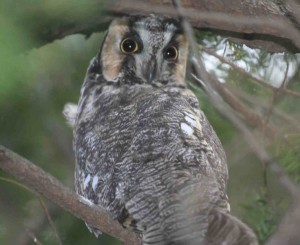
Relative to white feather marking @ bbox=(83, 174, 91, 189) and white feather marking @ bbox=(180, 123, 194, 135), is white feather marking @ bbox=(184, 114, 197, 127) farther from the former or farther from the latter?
white feather marking @ bbox=(83, 174, 91, 189)

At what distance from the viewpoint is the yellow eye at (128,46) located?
2974mm

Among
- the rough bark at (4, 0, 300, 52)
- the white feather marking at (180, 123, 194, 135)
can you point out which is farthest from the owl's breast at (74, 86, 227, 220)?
the rough bark at (4, 0, 300, 52)

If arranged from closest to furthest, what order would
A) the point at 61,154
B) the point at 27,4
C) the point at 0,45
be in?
the point at 0,45 < the point at 27,4 < the point at 61,154

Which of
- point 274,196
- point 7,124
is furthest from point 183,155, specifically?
point 7,124

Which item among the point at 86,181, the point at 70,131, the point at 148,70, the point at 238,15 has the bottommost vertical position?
the point at 70,131

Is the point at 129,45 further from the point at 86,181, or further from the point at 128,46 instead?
the point at 86,181

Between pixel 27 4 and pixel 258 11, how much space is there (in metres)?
1.42

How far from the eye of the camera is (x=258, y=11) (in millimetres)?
2498

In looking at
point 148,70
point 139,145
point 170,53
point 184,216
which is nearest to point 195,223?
point 184,216

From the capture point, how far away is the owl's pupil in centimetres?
298

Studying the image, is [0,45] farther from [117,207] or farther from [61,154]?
[61,154]

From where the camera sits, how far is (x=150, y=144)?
232cm

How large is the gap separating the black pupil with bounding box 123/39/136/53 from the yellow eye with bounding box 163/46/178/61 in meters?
0.14

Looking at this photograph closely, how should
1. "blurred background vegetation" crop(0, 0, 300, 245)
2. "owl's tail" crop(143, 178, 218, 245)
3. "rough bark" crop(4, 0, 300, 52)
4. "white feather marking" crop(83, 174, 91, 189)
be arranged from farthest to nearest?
"white feather marking" crop(83, 174, 91, 189), "blurred background vegetation" crop(0, 0, 300, 245), "rough bark" crop(4, 0, 300, 52), "owl's tail" crop(143, 178, 218, 245)
